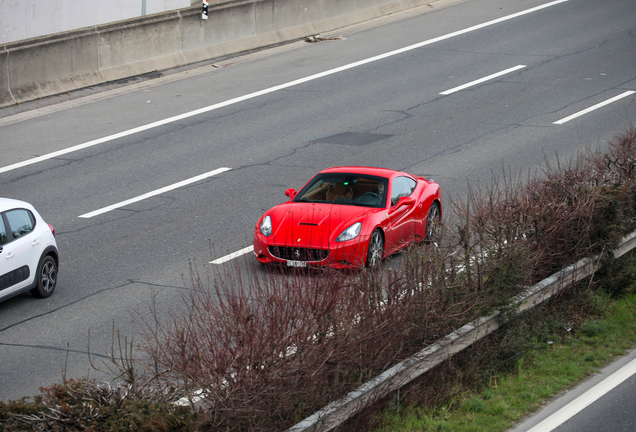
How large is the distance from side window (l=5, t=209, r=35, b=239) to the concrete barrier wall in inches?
390

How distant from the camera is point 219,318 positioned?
240 inches

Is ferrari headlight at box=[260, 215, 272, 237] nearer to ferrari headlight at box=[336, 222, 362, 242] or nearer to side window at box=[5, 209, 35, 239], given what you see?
ferrari headlight at box=[336, 222, 362, 242]

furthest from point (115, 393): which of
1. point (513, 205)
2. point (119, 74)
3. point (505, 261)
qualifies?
point (119, 74)

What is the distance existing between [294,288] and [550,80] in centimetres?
1785

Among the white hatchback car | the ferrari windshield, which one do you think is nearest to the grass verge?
the ferrari windshield

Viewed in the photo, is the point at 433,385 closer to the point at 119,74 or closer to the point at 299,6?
the point at 119,74

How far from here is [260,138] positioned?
1820 centimetres

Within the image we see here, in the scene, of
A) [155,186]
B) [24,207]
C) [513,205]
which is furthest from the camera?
[155,186]

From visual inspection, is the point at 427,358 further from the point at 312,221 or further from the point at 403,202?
the point at 403,202

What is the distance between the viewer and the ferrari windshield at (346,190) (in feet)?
39.8

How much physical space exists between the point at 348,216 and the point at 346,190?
3.17 ft

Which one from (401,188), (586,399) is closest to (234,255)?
(401,188)

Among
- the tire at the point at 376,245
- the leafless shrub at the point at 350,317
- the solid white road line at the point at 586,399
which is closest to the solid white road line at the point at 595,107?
the tire at the point at 376,245

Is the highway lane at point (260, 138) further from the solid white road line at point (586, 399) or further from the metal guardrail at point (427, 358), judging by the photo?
the solid white road line at point (586, 399)
